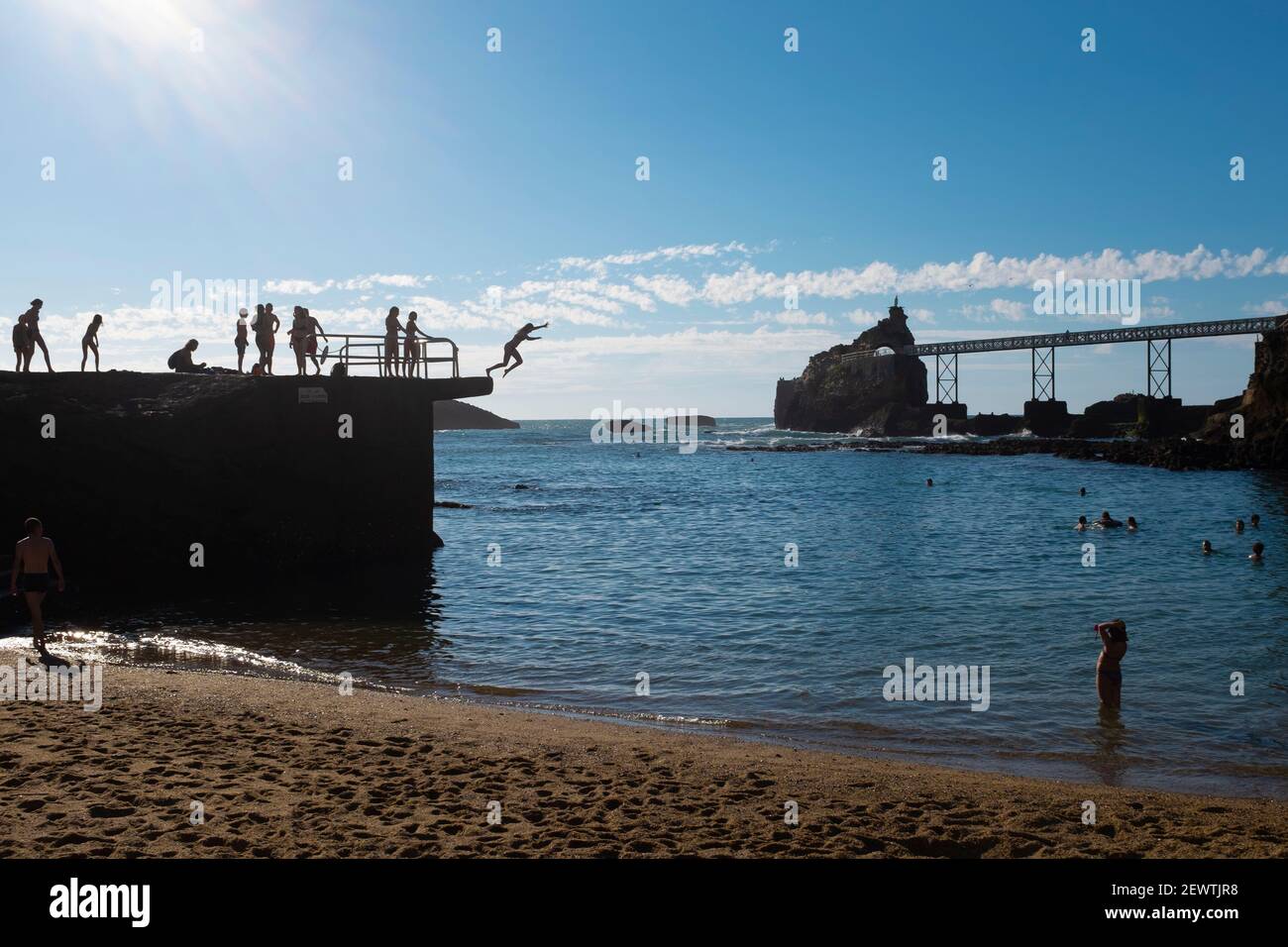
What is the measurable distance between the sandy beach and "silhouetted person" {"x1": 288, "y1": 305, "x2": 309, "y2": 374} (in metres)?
13.9

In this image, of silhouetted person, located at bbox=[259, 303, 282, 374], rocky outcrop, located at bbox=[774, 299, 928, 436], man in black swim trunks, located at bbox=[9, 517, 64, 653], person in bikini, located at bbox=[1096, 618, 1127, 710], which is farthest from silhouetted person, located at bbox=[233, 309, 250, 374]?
rocky outcrop, located at bbox=[774, 299, 928, 436]

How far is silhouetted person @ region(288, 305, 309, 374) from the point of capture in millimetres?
23031

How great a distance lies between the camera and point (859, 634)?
1717 cm

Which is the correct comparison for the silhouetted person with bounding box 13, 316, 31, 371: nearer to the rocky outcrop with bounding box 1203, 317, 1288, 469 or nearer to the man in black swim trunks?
the man in black swim trunks

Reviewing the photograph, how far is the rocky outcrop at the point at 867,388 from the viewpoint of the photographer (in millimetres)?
136000

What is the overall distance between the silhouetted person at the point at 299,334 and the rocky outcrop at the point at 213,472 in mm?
807

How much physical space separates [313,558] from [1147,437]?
9085 cm

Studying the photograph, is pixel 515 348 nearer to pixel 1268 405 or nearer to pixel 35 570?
pixel 35 570

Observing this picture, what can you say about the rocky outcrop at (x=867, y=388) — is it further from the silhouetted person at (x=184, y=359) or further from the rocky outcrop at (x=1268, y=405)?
the silhouetted person at (x=184, y=359)

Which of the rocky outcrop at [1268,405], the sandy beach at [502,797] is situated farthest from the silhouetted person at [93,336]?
the rocky outcrop at [1268,405]

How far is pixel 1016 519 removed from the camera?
37.3 metres

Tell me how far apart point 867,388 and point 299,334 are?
130012mm
